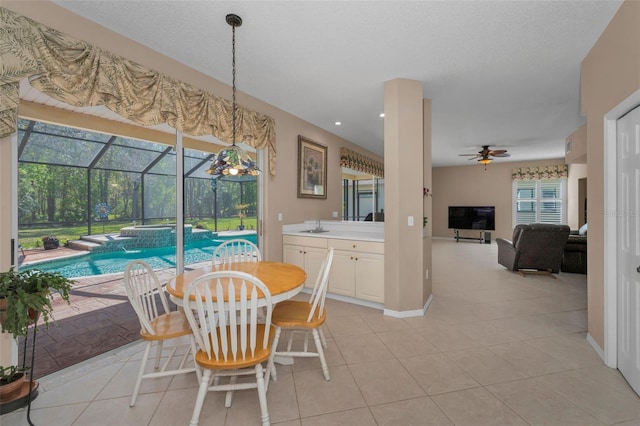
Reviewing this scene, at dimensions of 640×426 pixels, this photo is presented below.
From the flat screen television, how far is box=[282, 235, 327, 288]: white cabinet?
753 cm

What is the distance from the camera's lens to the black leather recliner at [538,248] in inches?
189

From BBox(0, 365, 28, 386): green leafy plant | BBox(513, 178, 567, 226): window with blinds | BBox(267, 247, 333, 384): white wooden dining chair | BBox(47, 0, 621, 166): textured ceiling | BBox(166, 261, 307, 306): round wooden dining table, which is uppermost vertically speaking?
BBox(47, 0, 621, 166): textured ceiling

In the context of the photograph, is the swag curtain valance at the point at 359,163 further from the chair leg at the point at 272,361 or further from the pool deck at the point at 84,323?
the chair leg at the point at 272,361

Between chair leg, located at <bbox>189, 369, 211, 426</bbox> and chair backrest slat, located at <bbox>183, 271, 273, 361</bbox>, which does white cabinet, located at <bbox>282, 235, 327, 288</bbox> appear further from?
chair leg, located at <bbox>189, 369, 211, 426</bbox>

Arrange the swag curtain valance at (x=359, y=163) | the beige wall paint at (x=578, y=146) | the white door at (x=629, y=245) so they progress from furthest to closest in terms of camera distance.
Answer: the swag curtain valance at (x=359, y=163) → the beige wall paint at (x=578, y=146) → the white door at (x=629, y=245)

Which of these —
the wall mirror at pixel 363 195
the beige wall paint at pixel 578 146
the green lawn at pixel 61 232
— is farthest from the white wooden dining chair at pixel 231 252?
the beige wall paint at pixel 578 146

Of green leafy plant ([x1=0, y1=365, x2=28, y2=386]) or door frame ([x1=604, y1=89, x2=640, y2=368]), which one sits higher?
door frame ([x1=604, y1=89, x2=640, y2=368])

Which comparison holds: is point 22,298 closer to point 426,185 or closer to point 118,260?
point 118,260

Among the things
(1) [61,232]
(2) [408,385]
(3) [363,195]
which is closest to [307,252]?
(2) [408,385]

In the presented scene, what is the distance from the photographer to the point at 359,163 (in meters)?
6.34

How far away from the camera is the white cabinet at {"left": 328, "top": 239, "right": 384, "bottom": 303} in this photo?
3.48 meters

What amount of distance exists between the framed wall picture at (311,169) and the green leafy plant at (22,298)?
3.30 meters

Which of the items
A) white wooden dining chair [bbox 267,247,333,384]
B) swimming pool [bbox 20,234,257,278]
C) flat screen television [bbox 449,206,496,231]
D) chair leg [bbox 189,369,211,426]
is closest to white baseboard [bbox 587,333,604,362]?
white wooden dining chair [bbox 267,247,333,384]

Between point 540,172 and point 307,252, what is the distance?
859cm
